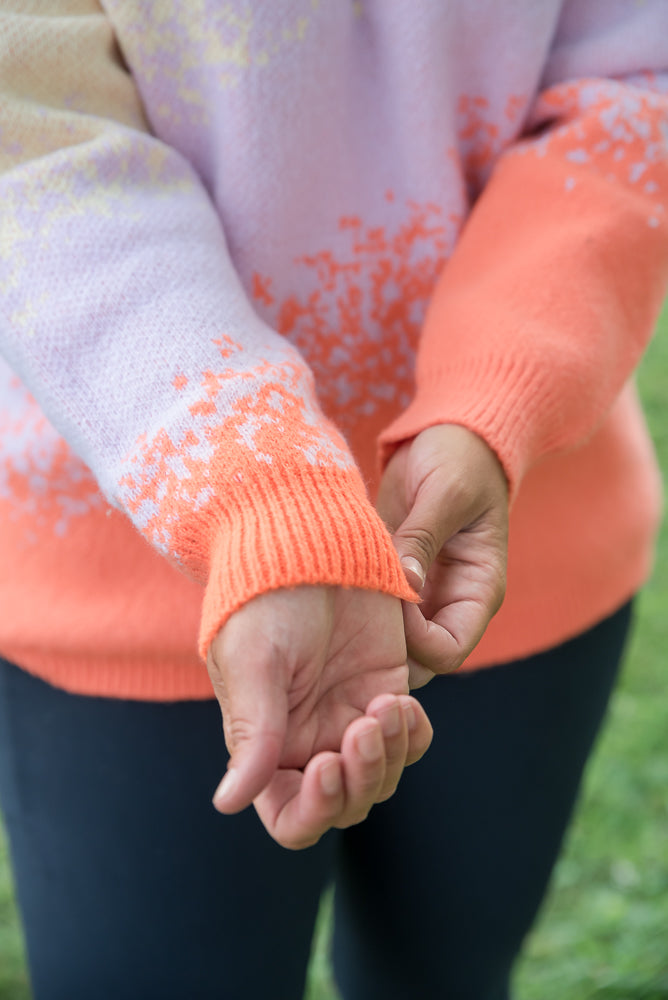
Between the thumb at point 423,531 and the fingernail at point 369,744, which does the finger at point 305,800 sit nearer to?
the fingernail at point 369,744

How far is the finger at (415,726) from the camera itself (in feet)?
1.57

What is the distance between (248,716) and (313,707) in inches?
2.4

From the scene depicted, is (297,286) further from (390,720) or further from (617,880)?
(617,880)

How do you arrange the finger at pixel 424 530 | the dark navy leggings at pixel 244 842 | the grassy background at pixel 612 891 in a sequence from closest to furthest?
the finger at pixel 424 530 < the dark navy leggings at pixel 244 842 < the grassy background at pixel 612 891

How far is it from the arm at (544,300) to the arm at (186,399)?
8 cm

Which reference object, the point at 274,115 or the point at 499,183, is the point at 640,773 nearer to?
the point at 499,183

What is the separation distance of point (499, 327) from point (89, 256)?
284 millimetres

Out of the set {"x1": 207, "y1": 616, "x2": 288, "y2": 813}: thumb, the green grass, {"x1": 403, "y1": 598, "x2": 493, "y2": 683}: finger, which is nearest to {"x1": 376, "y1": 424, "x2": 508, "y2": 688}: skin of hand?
{"x1": 403, "y1": 598, "x2": 493, "y2": 683}: finger

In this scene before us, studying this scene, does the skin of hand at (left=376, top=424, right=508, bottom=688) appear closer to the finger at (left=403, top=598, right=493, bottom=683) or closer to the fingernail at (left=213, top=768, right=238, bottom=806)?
the finger at (left=403, top=598, right=493, bottom=683)

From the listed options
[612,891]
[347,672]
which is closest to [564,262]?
[347,672]

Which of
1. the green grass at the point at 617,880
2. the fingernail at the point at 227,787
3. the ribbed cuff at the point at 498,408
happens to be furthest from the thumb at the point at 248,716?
the green grass at the point at 617,880

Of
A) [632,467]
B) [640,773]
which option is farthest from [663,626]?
[632,467]

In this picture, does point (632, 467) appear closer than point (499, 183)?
No

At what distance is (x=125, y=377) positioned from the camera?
543mm
